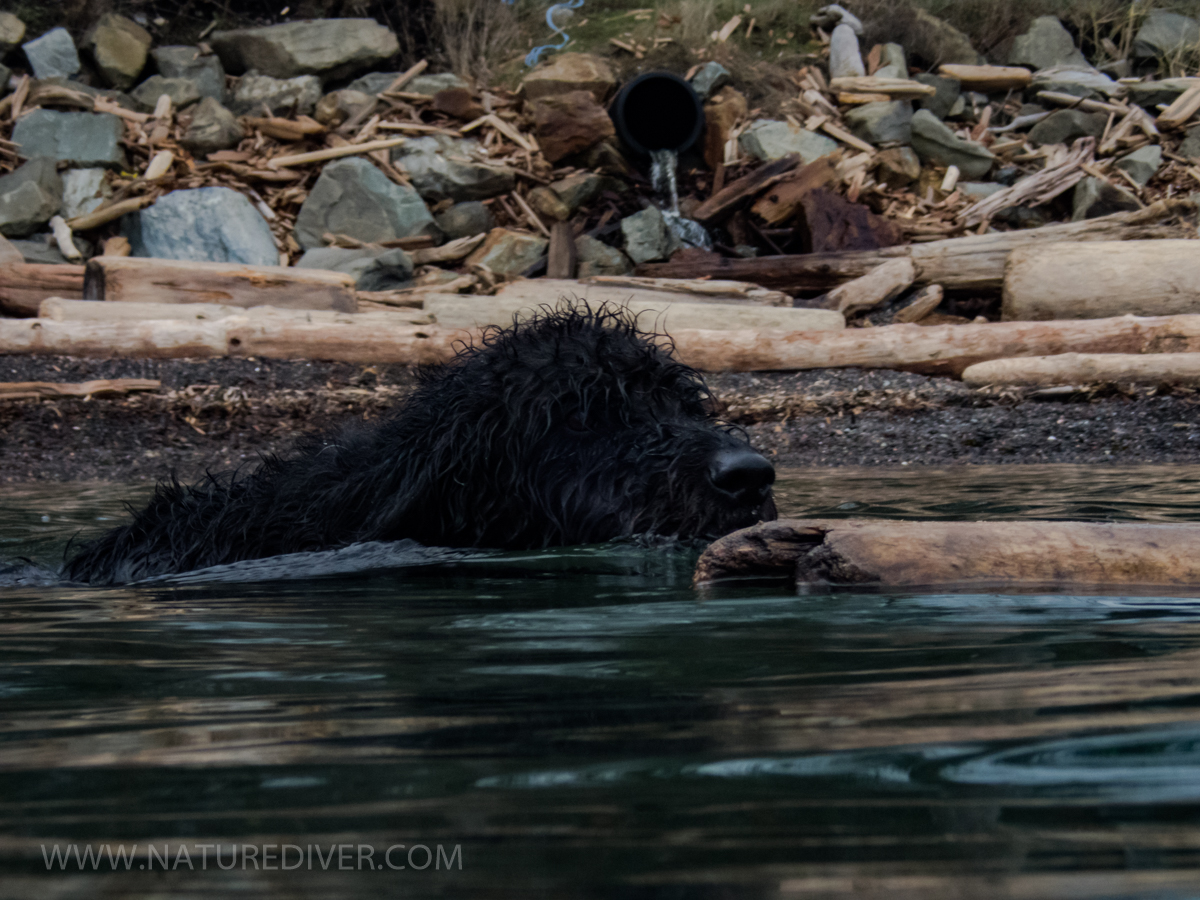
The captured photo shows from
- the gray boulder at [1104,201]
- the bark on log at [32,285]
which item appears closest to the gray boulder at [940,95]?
the gray boulder at [1104,201]

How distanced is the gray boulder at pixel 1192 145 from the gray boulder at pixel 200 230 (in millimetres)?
17104

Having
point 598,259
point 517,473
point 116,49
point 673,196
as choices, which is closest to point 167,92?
point 116,49

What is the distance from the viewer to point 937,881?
109 centimetres

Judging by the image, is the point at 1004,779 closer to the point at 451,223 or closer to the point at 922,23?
the point at 451,223

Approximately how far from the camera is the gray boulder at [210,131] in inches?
826

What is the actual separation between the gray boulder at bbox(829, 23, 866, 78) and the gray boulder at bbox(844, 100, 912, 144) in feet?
4.41

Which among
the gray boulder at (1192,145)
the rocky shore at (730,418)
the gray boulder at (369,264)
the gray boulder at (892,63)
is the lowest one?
the rocky shore at (730,418)

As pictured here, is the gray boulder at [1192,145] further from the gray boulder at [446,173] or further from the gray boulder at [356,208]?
the gray boulder at [356,208]

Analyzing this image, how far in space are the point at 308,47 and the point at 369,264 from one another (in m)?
6.47

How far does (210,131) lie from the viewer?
2097cm

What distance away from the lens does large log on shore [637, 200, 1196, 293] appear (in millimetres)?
17969

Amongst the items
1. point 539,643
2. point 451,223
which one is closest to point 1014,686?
point 539,643

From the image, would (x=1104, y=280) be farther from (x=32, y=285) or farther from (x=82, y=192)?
(x=82, y=192)

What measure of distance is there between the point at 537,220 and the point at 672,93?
4.08 meters
